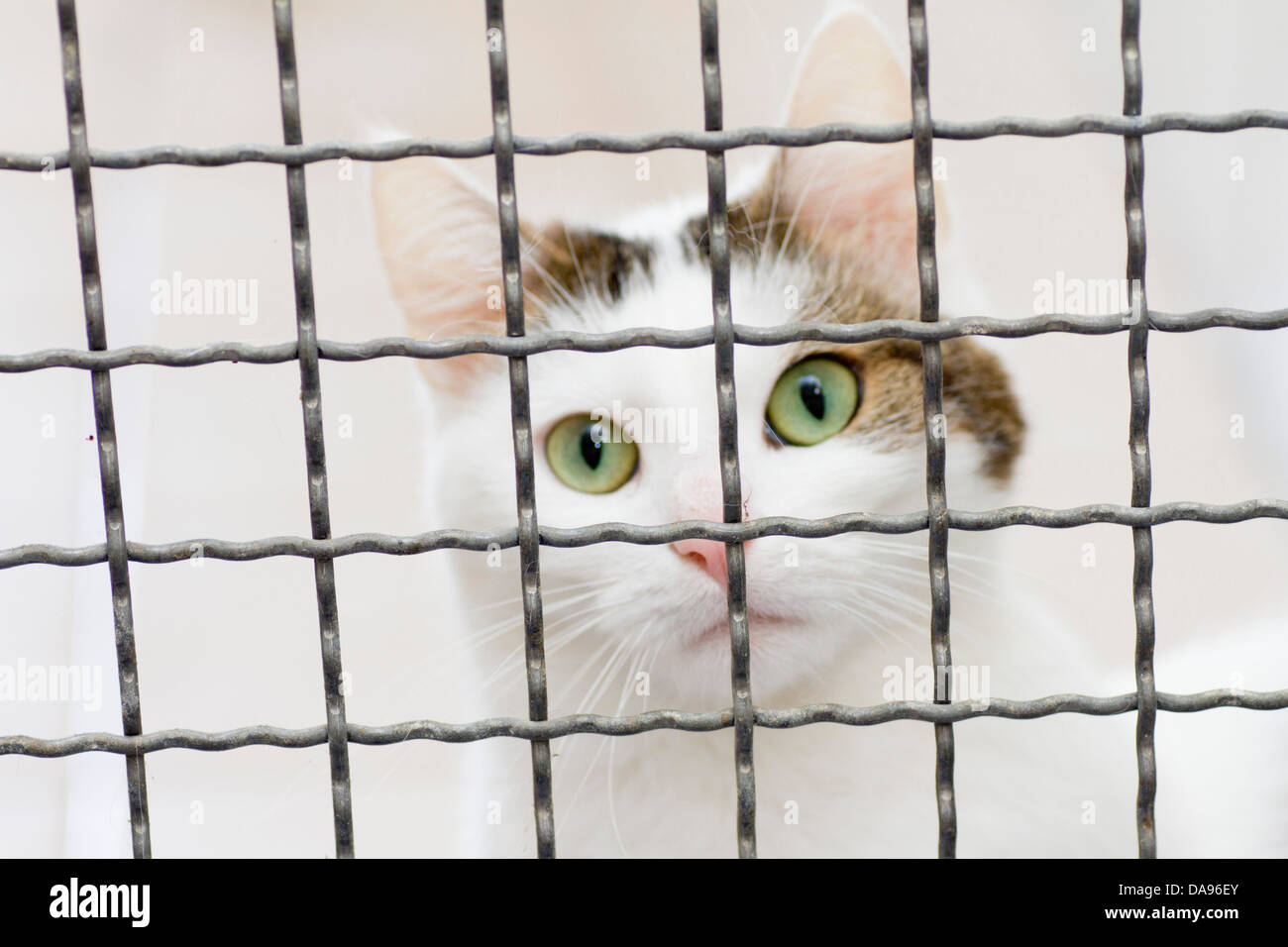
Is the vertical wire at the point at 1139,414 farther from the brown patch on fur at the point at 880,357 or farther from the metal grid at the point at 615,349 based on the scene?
the brown patch on fur at the point at 880,357

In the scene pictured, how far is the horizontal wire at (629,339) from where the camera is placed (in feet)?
2.72

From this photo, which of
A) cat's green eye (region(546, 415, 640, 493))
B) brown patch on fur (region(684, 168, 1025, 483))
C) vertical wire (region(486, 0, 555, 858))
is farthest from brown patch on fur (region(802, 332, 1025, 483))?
vertical wire (region(486, 0, 555, 858))

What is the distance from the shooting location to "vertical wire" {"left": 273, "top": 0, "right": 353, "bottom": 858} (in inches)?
33.0

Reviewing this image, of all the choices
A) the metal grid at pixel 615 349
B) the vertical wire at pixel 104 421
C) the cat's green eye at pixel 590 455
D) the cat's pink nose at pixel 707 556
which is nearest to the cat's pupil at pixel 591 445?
the cat's green eye at pixel 590 455

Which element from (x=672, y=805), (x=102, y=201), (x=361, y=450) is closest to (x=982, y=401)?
(x=672, y=805)

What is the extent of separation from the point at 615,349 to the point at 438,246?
1.78 feet

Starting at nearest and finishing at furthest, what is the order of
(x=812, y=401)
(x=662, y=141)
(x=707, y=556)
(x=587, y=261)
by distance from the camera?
(x=662, y=141) → (x=707, y=556) → (x=812, y=401) → (x=587, y=261)

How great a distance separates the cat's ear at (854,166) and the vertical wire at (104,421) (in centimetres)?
68

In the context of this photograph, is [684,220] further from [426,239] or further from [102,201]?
[102,201]

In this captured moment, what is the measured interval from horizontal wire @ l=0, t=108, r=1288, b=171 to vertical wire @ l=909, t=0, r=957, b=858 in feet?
0.08

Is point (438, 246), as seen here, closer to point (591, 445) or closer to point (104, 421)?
point (591, 445)

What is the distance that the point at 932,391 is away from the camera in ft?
2.76

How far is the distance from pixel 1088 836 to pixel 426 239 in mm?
1088

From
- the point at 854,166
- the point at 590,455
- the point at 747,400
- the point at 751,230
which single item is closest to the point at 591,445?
the point at 590,455
